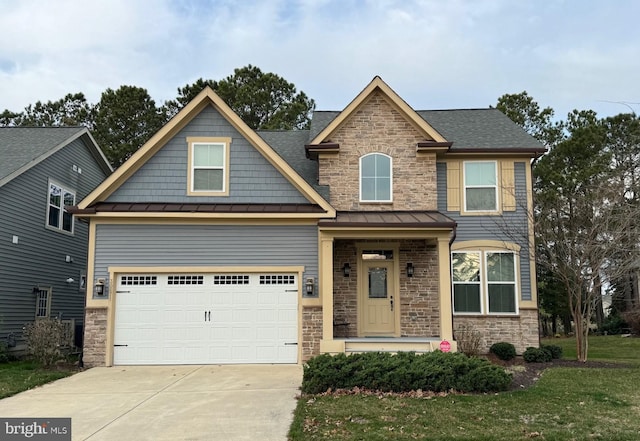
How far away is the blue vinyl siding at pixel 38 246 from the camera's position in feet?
49.6

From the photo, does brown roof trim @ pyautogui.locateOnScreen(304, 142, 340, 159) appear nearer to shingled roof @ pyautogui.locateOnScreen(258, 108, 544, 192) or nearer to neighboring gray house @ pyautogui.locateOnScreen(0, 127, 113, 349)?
shingled roof @ pyautogui.locateOnScreen(258, 108, 544, 192)

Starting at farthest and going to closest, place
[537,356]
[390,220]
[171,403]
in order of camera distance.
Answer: [537,356]
[390,220]
[171,403]

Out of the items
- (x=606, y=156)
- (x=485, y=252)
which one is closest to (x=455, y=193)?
(x=485, y=252)

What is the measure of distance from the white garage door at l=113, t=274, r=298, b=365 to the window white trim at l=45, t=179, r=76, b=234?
603 centimetres

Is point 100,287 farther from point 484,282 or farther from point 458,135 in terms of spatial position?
point 458,135

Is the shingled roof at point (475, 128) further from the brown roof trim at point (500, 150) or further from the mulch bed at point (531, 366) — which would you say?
the mulch bed at point (531, 366)

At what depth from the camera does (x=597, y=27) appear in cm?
741

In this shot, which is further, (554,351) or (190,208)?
(554,351)

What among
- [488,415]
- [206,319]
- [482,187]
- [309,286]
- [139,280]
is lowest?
[488,415]

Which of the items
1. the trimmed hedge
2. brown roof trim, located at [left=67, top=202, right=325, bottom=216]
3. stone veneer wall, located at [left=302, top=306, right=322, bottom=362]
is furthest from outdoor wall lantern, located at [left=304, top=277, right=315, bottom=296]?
the trimmed hedge

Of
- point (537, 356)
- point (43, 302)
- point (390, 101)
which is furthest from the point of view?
point (43, 302)

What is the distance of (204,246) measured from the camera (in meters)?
12.9

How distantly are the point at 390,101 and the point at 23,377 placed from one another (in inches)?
426

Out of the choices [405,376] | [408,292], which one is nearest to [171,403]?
[405,376]
